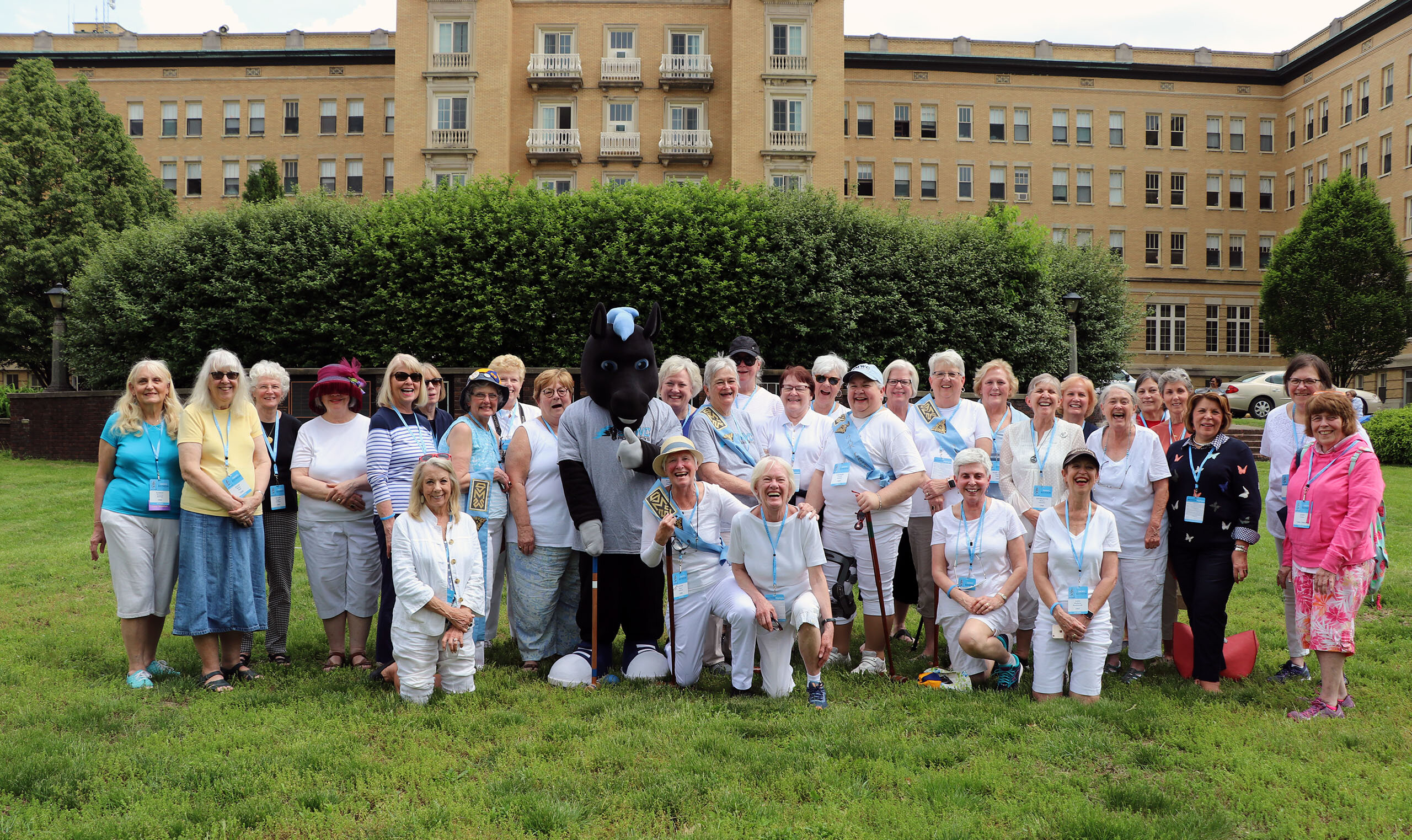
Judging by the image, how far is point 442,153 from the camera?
130 ft

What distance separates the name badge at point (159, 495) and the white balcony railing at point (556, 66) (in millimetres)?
37358

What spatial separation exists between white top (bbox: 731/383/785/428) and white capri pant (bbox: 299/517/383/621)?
2.96 m

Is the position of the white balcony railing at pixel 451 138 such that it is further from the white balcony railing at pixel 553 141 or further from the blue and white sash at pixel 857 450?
the blue and white sash at pixel 857 450

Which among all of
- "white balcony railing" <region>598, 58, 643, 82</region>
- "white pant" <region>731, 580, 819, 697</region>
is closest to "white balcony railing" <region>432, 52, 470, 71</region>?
"white balcony railing" <region>598, 58, 643, 82</region>

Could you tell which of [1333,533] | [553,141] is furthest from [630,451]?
[553,141]

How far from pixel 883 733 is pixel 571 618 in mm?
2538

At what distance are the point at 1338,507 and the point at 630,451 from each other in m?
4.43

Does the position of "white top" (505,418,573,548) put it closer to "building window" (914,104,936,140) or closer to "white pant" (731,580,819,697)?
"white pant" (731,580,819,697)

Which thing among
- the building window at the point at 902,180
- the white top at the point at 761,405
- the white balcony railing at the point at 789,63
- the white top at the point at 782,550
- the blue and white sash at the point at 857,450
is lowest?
the white top at the point at 782,550

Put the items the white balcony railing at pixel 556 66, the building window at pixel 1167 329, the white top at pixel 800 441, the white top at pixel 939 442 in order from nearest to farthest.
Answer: the white top at pixel 939 442, the white top at pixel 800 441, the white balcony railing at pixel 556 66, the building window at pixel 1167 329

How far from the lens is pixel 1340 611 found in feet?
18.7

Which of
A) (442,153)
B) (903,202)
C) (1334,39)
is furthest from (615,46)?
(1334,39)

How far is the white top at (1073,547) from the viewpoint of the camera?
6164 millimetres

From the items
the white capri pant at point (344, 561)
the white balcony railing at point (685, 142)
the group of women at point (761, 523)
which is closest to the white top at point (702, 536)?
the group of women at point (761, 523)
